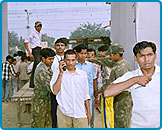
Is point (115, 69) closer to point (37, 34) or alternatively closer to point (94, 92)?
point (94, 92)

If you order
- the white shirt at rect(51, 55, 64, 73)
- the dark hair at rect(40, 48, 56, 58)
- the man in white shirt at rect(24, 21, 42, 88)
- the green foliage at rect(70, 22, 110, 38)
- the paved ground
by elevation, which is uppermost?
the green foliage at rect(70, 22, 110, 38)

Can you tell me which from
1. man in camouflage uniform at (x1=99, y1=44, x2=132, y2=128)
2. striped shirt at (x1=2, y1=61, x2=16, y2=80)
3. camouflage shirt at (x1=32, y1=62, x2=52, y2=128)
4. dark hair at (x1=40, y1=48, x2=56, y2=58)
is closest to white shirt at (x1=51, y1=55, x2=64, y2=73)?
dark hair at (x1=40, y1=48, x2=56, y2=58)

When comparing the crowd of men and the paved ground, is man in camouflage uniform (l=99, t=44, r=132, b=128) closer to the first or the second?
the crowd of men

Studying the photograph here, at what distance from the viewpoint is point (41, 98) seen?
3916mm

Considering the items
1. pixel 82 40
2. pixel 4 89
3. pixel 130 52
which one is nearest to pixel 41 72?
pixel 130 52

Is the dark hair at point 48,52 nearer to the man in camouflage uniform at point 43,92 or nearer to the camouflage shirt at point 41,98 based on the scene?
the man in camouflage uniform at point 43,92

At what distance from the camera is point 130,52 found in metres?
4.38

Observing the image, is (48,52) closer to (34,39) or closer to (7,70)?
(34,39)

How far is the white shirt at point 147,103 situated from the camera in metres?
1.99

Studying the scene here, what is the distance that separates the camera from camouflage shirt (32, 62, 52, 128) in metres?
3.80

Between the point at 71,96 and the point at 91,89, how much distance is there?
3.18 feet

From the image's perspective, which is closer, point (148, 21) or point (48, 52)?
point (148, 21)

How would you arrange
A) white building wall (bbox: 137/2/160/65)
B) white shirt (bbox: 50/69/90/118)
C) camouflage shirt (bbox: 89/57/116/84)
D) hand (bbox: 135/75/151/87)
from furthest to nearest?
1. camouflage shirt (bbox: 89/57/116/84)
2. white building wall (bbox: 137/2/160/65)
3. white shirt (bbox: 50/69/90/118)
4. hand (bbox: 135/75/151/87)

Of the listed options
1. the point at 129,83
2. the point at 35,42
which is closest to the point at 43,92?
the point at 35,42
